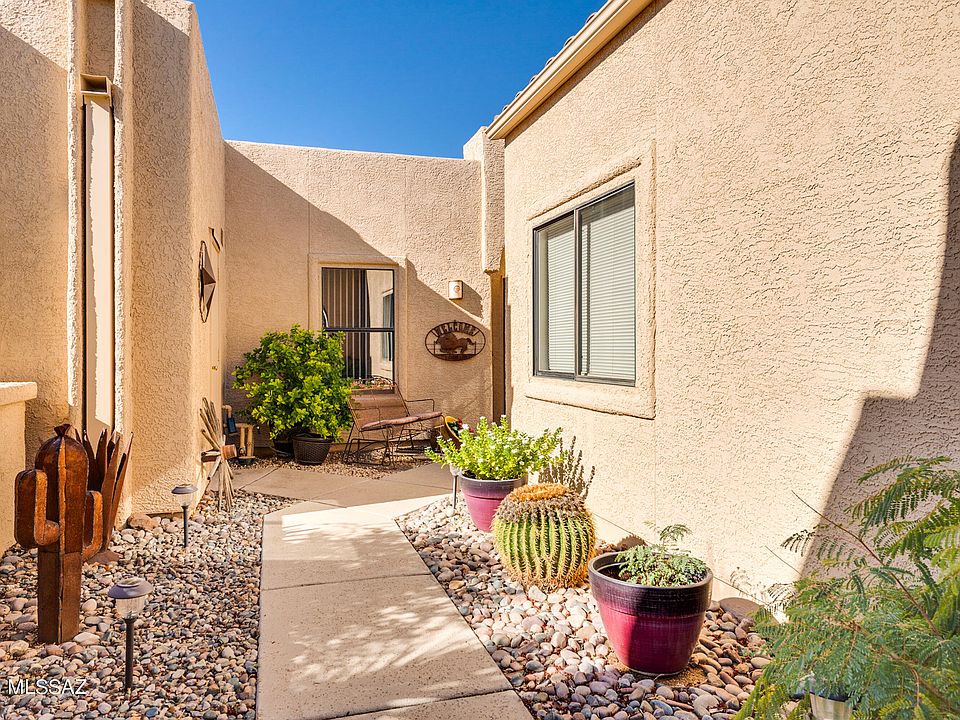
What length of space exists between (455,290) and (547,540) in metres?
6.13

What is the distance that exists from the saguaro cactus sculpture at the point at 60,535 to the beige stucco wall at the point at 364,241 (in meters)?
5.59

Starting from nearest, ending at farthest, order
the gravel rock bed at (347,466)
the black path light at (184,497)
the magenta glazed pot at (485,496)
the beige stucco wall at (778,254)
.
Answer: the beige stucco wall at (778,254) → the black path light at (184,497) → the magenta glazed pot at (485,496) → the gravel rock bed at (347,466)

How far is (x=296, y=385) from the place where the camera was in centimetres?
786

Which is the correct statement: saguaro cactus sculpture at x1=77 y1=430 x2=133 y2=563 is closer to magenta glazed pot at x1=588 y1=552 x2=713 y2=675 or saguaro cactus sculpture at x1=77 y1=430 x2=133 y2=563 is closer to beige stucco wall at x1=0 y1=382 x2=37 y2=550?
beige stucco wall at x1=0 y1=382 x2=37 y2=550

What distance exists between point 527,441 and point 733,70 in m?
3.09

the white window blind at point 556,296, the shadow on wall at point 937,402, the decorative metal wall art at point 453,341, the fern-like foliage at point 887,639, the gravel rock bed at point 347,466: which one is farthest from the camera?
the decorative metal wall art at point 453,341

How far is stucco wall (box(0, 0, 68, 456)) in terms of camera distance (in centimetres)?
450

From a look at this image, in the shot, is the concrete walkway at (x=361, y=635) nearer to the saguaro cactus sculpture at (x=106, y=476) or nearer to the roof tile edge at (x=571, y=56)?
the saguaro cactus sculpture at (x=106, y=476)

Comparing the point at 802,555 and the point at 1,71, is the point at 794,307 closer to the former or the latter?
the point at 802,555

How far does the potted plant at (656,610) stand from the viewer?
2.54 m

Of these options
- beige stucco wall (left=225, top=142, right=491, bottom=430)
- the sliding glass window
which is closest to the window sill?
beige stucco wall (left=225, top=142, right=491, bottom=430)

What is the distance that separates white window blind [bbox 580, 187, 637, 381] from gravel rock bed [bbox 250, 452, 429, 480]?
11.9 feet

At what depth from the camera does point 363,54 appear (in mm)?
15445

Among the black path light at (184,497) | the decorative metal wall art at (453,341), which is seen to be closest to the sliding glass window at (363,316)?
the decorative metal wall art at (453,341)
